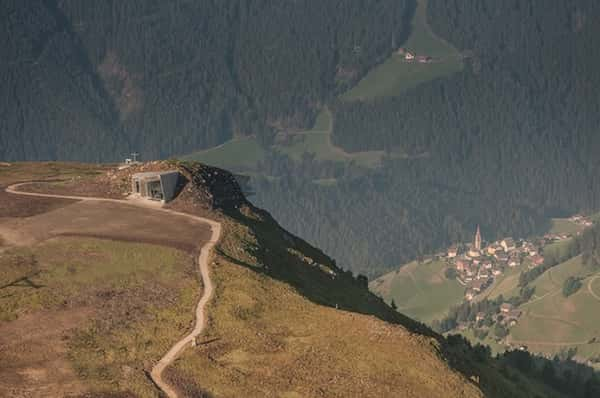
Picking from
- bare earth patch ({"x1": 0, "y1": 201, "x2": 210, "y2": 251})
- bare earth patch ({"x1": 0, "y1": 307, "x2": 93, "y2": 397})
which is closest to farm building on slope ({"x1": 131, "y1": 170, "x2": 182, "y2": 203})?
bare earth patch ({"x1": 0, "y1": 201, "x2": 210, "y2": 251})

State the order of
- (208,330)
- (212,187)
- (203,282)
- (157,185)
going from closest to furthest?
(208,330) < (203,282) < (157,185) < (212,187)

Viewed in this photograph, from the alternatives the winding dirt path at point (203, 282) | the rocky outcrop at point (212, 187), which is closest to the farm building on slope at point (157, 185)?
Result: the winding dirt path at point (203, 282)

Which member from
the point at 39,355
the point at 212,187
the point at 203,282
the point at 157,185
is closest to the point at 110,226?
the point at 157,185

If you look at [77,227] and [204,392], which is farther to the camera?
[77,227]

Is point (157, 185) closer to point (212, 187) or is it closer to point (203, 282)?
point (212, 187)

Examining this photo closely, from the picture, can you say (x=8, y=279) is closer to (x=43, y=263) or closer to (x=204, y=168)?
(x=43, y=263)

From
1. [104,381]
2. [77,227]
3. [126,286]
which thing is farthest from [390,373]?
[77,227]
